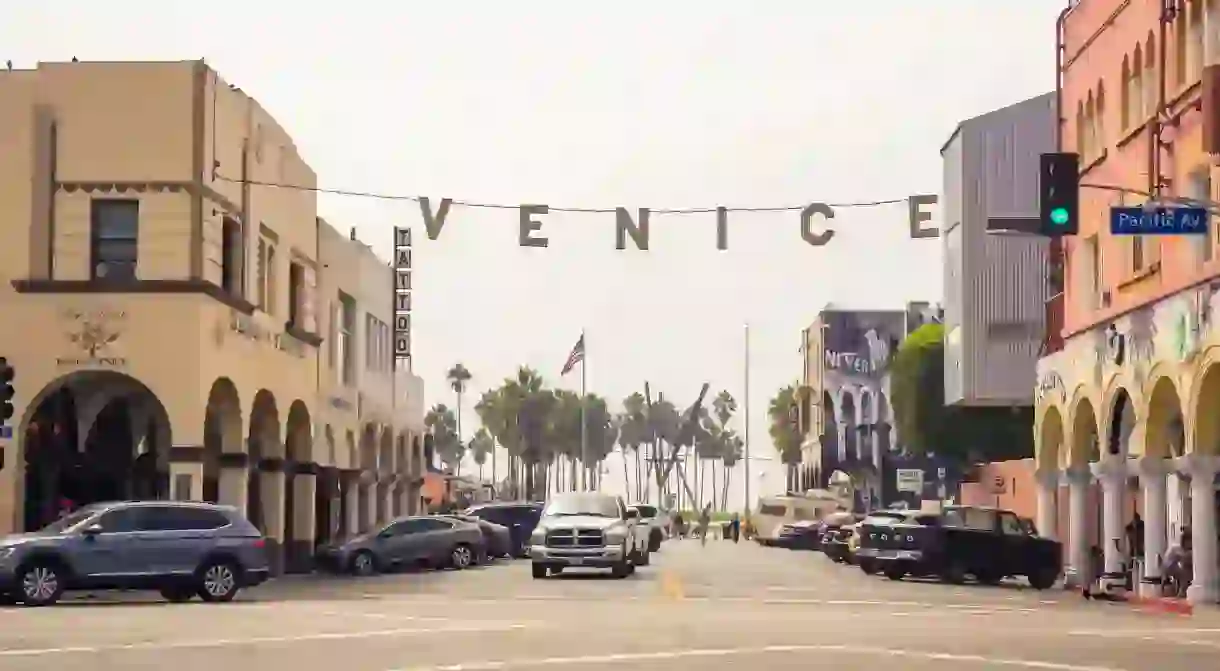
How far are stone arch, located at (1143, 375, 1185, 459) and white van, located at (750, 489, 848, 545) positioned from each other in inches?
1721

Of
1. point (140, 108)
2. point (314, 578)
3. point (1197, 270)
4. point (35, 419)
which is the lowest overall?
point (314, 578)

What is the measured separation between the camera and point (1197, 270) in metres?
33.0

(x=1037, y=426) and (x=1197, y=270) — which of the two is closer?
(x=1197, y=270)

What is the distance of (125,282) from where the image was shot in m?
37.7

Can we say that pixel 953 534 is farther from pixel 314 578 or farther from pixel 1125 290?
pixel 314 578

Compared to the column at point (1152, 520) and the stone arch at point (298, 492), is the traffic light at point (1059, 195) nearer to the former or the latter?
the column at point (1152, 520)

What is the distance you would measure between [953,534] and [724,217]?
39.5ft

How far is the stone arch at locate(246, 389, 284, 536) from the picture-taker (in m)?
45.2

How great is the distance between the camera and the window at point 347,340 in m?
54.8

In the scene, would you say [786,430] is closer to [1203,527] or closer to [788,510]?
[788,510]

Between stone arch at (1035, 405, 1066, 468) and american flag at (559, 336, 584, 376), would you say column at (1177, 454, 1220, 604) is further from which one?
american flag at (559, 336, 584, 376)

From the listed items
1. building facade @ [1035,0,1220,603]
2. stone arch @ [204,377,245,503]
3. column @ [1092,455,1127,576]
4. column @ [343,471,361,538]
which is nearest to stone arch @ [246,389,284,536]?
stone arch @ [204,377,245,503]

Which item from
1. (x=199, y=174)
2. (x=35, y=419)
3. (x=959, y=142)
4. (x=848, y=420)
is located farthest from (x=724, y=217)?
(x=848, y=420)

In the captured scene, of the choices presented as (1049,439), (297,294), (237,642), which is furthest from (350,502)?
(237,642)
